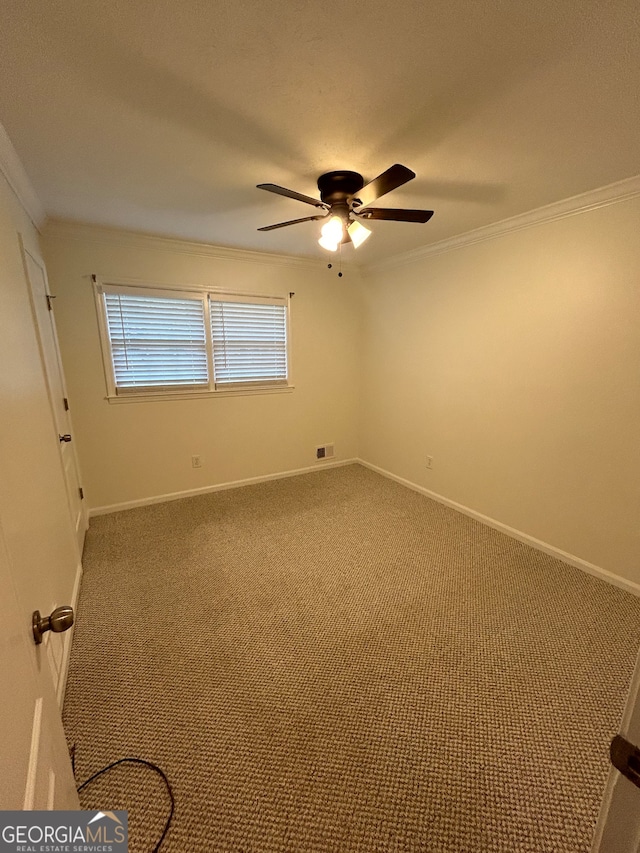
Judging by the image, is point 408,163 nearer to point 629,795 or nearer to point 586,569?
point 629,795

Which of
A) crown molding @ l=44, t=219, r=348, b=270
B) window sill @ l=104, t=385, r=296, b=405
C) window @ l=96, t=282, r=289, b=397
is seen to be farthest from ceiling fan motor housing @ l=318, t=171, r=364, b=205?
window sill @ l=104, t=385, r=296, b=405

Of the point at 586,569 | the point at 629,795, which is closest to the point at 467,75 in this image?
the point at 629,795

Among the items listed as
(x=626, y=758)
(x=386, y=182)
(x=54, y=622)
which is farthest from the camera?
(x=386, y=182)

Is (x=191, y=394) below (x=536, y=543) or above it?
above

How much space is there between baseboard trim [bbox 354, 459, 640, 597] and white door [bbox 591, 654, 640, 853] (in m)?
2.17

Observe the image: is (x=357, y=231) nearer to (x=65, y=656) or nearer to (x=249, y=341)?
(x=249, y=341)

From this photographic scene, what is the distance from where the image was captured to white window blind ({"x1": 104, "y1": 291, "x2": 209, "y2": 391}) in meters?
3.01

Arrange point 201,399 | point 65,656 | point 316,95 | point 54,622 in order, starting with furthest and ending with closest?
point 201,399 → point 65,656 → point 316,95 → point 54,622

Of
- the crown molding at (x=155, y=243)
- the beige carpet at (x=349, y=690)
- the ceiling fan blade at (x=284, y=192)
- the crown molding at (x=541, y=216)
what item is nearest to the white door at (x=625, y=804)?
the beige carpet at (x=349, y=690)

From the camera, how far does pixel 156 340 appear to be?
318cm

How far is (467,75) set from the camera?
1.23 metres

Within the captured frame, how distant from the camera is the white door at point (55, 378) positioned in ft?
6.79

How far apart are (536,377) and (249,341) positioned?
262cm

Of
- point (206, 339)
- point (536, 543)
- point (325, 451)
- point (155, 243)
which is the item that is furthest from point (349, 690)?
point (155, 243)
